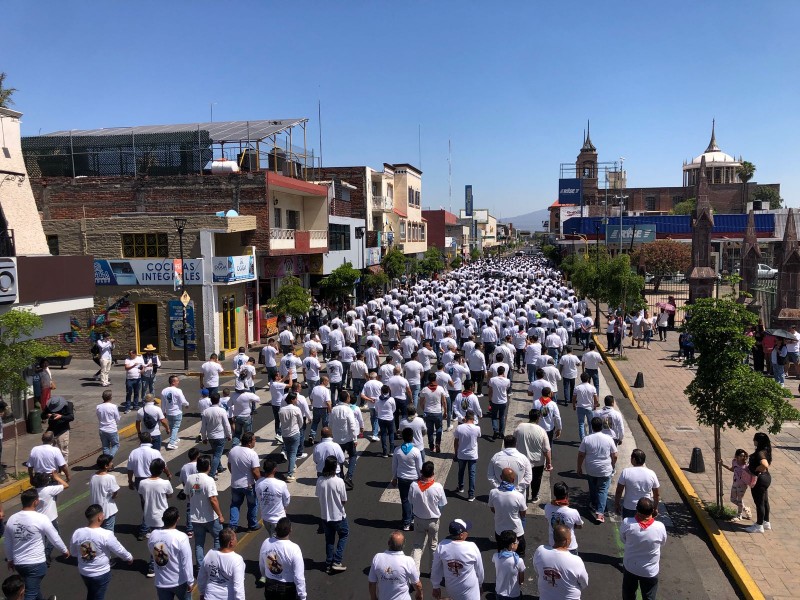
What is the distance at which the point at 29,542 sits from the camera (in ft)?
23.2

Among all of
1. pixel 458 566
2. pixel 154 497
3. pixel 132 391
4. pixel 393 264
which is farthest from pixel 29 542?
pixel 393 264

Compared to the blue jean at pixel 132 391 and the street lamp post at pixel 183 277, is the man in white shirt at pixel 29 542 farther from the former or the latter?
the street lamp post at pixel 183 277

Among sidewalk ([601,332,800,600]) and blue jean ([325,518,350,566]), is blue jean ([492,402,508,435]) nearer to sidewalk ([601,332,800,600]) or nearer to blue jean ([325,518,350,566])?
sidewalk ([601,332,800,600])

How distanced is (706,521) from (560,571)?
4.66 m

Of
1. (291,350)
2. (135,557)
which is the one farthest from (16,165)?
(135,557)

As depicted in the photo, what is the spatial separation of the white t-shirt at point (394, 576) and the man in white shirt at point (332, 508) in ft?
6.01

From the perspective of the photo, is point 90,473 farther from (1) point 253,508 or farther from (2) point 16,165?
(2) point 16,165

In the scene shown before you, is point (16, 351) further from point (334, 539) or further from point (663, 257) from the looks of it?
point (663, 257)

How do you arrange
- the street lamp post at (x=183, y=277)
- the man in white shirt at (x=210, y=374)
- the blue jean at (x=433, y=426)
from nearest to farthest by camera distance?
1. the blue jean at (x=433, y=426)
2. the man in white shirt at (x=210, y=374)
3. the street lamp post at (x=183, y=277)

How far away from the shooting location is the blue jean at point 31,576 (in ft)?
23.4

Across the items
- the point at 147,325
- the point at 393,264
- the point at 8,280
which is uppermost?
the point at 393,264

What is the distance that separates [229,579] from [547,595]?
2973 mm

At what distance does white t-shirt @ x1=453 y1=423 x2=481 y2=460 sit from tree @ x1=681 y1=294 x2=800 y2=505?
3308mm

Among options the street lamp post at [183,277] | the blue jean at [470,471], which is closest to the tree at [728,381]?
the blue jean at [470,471]
